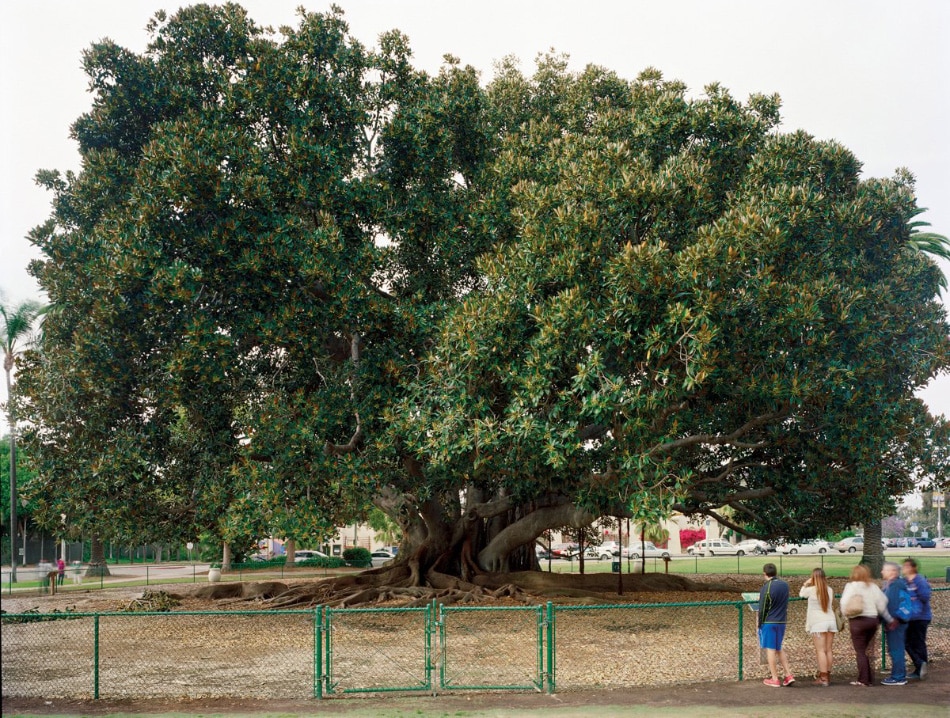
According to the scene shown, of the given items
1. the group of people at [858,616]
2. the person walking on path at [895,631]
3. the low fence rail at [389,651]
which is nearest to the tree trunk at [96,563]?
the low fence rail at [389,651]

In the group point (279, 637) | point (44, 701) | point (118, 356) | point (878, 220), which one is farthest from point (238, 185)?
point (878, 220)

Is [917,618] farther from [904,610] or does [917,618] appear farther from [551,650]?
[551,650]

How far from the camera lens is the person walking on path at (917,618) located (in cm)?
1243

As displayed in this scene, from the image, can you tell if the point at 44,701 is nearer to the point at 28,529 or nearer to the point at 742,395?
the point at 742,395

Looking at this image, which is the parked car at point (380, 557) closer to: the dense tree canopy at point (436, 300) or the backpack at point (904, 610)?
the dense tree canopy at point (436, 300)

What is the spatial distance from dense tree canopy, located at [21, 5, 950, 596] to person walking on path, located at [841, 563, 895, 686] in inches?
196

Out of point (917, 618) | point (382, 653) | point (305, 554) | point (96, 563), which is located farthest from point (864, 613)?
point (305, 554)

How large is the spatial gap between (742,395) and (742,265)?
11.1ft

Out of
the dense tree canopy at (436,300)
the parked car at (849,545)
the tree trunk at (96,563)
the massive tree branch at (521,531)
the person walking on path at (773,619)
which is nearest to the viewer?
the person walking on path at (773,619)

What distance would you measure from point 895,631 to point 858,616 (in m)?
0.68

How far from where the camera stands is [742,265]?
58.0 feet

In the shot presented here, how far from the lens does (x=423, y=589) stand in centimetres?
2502

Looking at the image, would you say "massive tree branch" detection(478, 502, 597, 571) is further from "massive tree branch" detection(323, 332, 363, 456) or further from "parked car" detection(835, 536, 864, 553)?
"parked car" detection(835, 536, 864, 553)

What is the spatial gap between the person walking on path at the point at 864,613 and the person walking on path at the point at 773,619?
961mm
